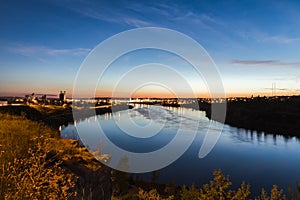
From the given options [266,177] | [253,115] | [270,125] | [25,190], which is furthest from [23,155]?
[253,115]

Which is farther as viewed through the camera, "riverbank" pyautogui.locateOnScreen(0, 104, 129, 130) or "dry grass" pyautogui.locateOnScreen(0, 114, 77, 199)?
"riverbank" pyautogui.locateOnScreen(0, 104, 129, 130)

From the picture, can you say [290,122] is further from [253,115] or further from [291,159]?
[291,159]

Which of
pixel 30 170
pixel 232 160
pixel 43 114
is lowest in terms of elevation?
pixel 232 160

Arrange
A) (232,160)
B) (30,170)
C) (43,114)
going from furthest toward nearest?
(43,114)
(232,160)
(30,170)

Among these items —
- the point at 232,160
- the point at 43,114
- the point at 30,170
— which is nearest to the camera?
the point at 30,170

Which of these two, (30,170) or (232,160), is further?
(232,160)

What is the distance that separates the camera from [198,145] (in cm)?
3291

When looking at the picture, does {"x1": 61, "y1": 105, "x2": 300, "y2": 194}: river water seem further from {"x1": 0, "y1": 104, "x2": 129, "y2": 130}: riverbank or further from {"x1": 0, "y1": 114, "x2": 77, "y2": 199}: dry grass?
{"x1": 0, "y1": 114, "x2": 77, "y2": 199}: dry grass

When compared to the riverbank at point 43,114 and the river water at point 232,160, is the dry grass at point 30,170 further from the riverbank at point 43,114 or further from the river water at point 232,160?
the riverbank at point 43,114

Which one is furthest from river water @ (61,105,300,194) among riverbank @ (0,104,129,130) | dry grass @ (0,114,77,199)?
dry grass @ (0,114,77,199)

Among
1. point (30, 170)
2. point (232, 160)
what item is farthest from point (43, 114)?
point (30, 170)

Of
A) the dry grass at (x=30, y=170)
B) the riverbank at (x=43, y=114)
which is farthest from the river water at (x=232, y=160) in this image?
the dry grass at (x=30, y=170)

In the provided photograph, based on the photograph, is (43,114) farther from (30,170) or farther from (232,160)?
(30,170)

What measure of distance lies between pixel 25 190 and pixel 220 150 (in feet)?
98.9
